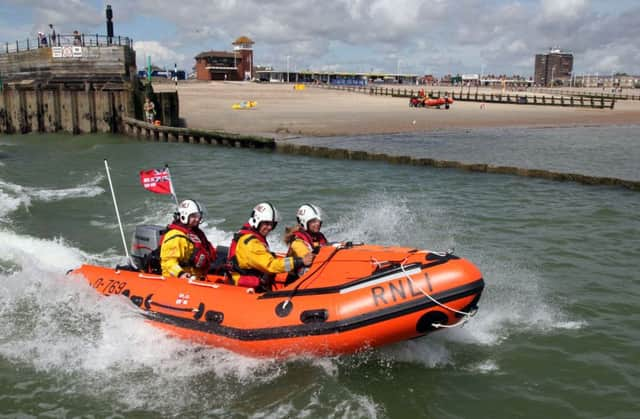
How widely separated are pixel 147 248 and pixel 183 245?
45.3 inches

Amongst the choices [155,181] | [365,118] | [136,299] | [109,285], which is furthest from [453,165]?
[365,118]

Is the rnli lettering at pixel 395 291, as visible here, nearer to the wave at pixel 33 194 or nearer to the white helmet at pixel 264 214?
the white helmet at pixel 264 214

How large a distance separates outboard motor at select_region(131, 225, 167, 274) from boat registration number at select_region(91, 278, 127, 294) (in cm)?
42

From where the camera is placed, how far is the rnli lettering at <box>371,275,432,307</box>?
5246 mm

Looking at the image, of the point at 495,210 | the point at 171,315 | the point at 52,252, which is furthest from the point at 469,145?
the point at 171,315

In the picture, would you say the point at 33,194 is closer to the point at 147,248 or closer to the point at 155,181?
the point at 155,181

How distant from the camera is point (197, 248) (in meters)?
6.36

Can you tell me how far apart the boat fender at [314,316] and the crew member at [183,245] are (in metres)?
1.55

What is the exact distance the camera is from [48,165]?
18.7 meters

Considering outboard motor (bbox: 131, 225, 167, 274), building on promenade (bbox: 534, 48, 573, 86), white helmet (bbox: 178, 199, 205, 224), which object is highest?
building on promenade (bbox: 534, 48, 573, 86)

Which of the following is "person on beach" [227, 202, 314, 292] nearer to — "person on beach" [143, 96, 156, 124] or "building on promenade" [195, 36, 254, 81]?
"person on beach" [143, 96, 156, 124]

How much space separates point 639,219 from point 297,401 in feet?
29.7

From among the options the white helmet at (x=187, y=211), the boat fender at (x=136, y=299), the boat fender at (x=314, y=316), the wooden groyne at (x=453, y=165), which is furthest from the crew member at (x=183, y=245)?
the wooden groyne at (x=453, y=165)

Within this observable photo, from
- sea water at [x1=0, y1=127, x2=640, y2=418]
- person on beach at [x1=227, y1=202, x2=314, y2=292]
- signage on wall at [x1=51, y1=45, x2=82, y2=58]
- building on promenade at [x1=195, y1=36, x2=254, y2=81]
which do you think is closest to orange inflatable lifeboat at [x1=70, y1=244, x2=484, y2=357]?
person on beach at [x1=227, y1=202, x2=314, y2=292]
